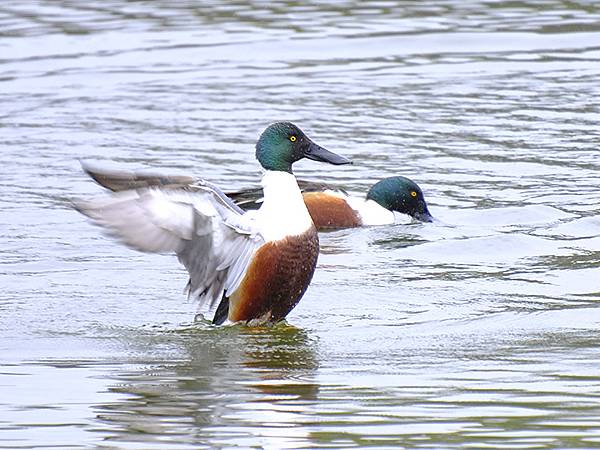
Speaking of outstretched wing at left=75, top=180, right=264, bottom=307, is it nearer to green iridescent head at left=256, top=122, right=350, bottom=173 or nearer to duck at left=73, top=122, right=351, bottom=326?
duck at left=73, top=122, right=351, bottom=326

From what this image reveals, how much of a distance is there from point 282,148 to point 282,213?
1.71 feet

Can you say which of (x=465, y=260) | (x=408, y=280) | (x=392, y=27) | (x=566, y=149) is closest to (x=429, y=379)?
(x=408, y=280)

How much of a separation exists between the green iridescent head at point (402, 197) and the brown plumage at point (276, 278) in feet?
10.5

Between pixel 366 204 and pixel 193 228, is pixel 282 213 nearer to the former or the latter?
pixel 193 228

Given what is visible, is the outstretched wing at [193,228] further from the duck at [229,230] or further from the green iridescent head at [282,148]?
the green iridescent head at [282,148]

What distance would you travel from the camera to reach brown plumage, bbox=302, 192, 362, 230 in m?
11.0

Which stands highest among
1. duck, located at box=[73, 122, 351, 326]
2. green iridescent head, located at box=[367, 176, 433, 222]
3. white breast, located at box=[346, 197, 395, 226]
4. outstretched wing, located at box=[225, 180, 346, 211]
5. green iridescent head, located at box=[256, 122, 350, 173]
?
green iridescent head, located at box=[256, 122, 350, 173]

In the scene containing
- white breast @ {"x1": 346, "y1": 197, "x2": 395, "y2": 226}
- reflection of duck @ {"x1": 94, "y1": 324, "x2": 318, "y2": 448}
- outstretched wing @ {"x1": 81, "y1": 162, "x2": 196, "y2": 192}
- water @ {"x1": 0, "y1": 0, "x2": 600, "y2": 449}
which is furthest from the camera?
white breast @ {"x1": 346, "y1": 197, "x2": 395, "y2": 226}

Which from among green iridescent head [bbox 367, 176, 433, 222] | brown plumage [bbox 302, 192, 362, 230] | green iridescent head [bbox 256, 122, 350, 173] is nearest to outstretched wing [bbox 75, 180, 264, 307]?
green iridescent head [bbox 256, 122, 350, 173]

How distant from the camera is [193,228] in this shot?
7500 mm

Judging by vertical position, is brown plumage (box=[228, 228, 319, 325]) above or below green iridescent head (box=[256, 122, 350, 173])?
below

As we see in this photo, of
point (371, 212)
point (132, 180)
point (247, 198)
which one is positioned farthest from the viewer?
point (371, 212)

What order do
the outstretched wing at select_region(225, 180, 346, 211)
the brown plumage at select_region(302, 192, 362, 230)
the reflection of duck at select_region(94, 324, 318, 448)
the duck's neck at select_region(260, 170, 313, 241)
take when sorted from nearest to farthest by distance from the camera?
1. the reflection of duck at select_region(94, 324, 318, 448)
2. the duck's neck at select_region(260, 170, 313, 241)
3. the outstretched wing at select_region(225, 180, 346, 211)
4. the brown plumage at select_region(302, 192, 362, 230)

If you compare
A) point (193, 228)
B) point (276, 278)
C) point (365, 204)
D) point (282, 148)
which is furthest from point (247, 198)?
point (193, 228)
